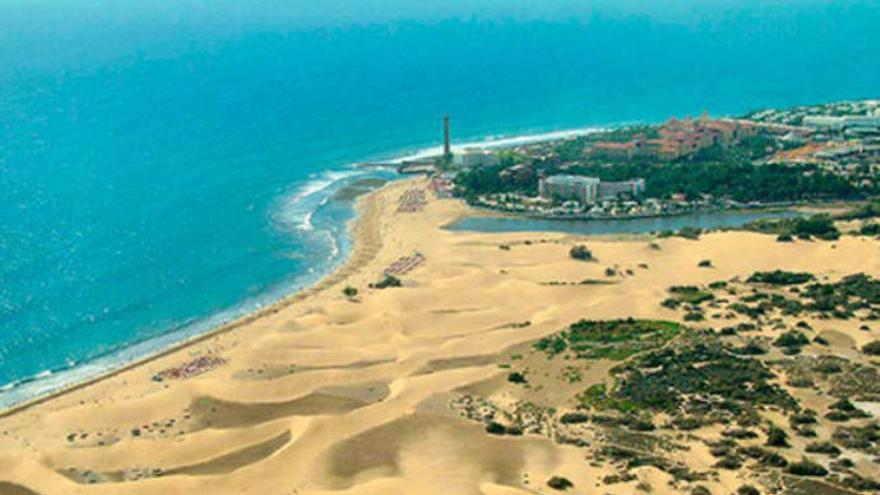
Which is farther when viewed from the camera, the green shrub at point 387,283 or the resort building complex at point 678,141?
the resort building complex at point 678,141

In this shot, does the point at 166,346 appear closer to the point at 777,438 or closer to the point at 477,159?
the point at 777,438

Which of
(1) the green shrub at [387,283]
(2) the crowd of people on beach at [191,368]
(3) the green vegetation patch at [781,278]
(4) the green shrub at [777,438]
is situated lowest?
(4) the green shrub at [777,438]

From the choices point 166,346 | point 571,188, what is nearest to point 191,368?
point 166,346

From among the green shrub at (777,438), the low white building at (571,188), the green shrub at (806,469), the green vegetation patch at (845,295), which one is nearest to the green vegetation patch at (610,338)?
the green vegetation patch at (845,295)

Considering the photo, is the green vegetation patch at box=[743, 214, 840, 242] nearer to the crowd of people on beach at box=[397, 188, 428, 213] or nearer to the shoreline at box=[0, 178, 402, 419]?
the crowd of people on beach at box=[397, 188, 428, 213]

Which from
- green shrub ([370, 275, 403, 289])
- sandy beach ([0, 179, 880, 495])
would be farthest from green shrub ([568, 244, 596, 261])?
green shrub ([370, 275, 403, 289])

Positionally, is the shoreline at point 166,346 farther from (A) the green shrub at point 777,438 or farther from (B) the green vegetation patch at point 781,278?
(A) the green shrub at point 777,438
